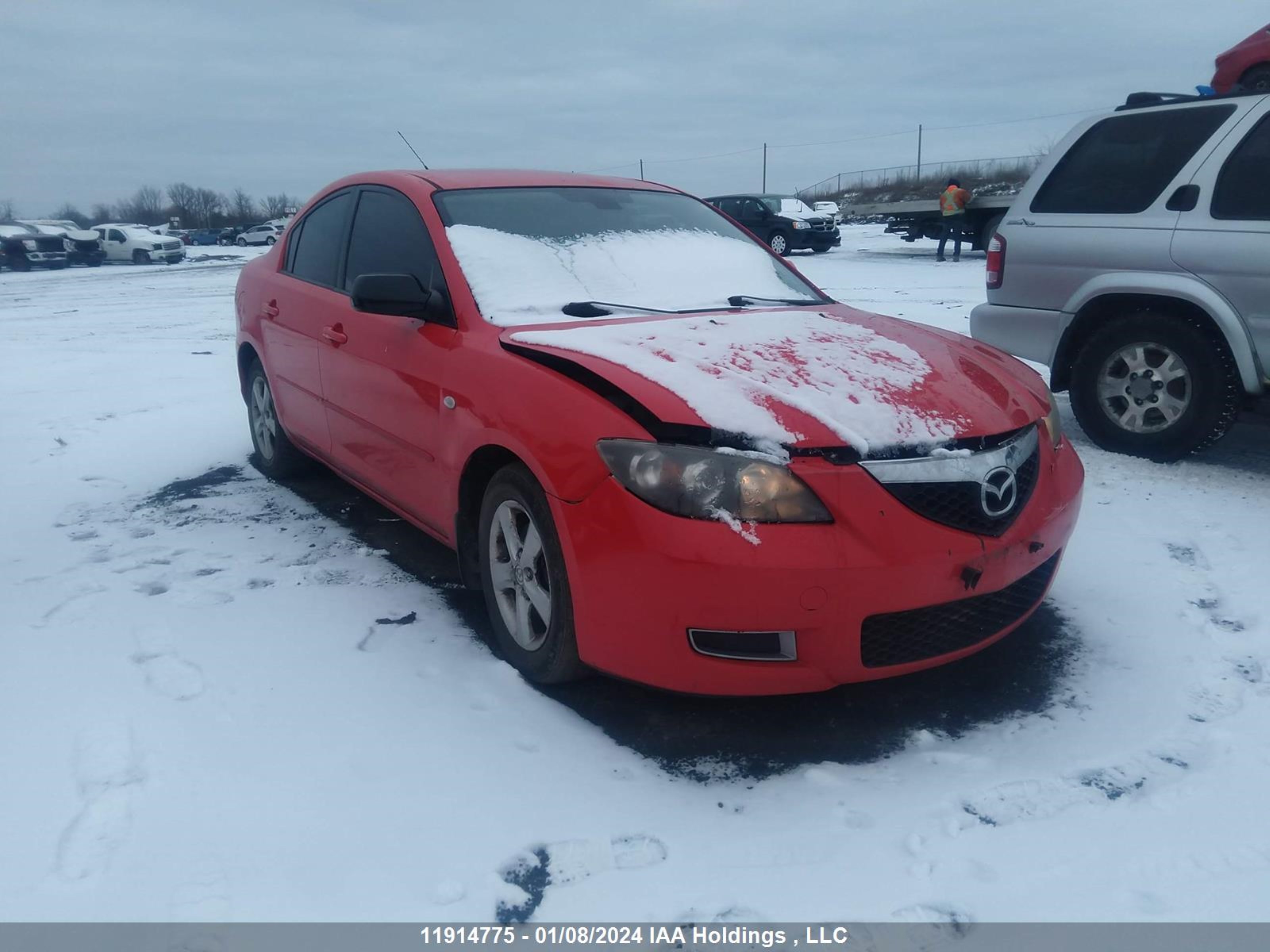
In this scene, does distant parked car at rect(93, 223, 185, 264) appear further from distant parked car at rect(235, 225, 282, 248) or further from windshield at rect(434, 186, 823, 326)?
windshield at rect(434, 186, 823, 326)

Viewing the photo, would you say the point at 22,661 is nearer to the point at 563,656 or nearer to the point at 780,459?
the point at 563,656

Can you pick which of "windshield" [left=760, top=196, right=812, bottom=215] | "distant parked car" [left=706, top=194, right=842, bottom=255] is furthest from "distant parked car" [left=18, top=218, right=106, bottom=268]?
"windshield" [left=760, top=196, right=812, bottom=215]

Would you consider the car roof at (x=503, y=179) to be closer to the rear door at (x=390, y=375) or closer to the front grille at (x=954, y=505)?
the rear door at (x=390, y=375)

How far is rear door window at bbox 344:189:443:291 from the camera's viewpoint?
11.3 ft

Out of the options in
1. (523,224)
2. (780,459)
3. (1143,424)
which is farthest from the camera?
(1143,424)

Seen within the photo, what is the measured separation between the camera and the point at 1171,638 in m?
3.15

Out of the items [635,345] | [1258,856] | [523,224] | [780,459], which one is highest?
[523,224]

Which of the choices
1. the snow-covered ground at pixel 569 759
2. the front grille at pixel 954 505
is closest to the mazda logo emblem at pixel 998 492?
the front grille at pixel 954 505

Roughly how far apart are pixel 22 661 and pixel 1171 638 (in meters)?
3.81

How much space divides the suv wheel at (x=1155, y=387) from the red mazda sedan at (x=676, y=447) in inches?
71.9

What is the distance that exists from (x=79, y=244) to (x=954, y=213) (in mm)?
27947

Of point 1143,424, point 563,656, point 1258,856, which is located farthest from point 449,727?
point 1143,424

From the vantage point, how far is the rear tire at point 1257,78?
926cm

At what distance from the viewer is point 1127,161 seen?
4992 mm
